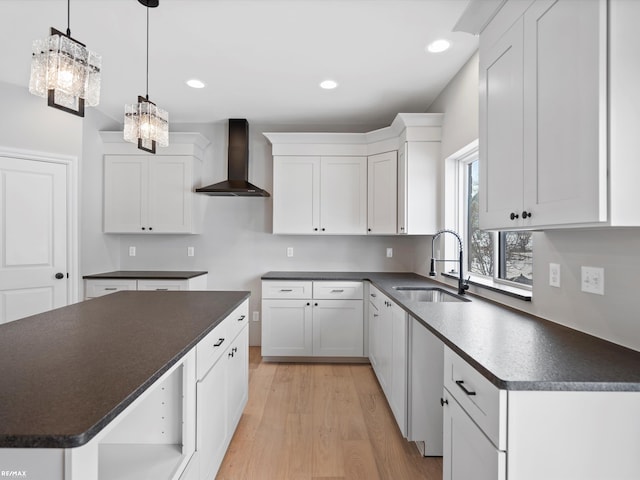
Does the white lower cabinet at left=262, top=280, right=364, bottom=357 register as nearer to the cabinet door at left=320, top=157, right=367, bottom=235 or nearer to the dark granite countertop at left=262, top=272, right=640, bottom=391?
the cabinet door at left=320, top=157, right=367, bottom=235

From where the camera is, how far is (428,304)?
199 centimetres

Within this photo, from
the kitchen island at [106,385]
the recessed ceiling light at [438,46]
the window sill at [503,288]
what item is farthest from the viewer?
the recessed ceiling light at [438,46]

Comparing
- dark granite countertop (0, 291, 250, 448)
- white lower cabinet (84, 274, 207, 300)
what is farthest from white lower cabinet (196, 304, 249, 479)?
white lower cabinet (84, 274, 207, 300)

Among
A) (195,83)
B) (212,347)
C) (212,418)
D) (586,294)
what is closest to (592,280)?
(586,294)

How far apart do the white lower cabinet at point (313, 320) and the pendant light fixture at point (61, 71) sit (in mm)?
2409

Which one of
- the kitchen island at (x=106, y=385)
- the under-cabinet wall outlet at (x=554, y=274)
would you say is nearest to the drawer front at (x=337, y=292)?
the kitchen island at (x=106, y=385)

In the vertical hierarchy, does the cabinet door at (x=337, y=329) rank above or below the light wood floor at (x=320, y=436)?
above

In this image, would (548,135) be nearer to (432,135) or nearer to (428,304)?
(428,304)

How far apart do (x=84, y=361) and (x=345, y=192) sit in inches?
117

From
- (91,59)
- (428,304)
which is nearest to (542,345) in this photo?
(428,304)

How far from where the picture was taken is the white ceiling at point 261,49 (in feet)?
6.63

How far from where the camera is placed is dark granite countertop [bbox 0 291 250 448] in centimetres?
73

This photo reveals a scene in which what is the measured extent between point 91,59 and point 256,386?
2628mm

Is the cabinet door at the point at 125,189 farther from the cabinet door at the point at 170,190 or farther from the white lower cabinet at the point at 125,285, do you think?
the white lower cabinet at the point at 125,285
